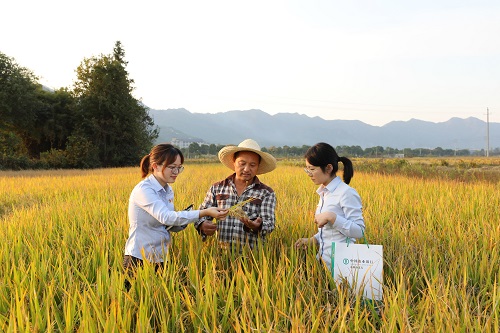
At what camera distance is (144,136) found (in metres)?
26.4

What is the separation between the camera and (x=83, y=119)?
77.6 feet

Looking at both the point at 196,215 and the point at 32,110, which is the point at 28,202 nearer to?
the point at 196,215

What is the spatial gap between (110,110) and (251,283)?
78.8ft

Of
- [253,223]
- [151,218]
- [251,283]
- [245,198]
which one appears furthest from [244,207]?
[251,283]

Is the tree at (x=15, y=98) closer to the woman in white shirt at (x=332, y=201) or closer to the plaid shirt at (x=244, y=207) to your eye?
the plaid shirt at (x=244, y=207)

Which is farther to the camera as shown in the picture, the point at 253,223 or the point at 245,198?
the point at 245,198

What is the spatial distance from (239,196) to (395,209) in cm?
262

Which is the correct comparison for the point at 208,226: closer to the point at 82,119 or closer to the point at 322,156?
the point at 322,156

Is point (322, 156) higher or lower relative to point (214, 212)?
higher

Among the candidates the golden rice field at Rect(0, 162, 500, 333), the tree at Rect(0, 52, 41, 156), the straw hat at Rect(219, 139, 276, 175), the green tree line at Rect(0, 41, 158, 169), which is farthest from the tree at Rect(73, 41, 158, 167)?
the straw hat at Rect(219, 139, 276, 175)

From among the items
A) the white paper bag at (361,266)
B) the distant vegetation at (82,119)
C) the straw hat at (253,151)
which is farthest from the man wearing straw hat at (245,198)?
the distant vegetation at (82,119)

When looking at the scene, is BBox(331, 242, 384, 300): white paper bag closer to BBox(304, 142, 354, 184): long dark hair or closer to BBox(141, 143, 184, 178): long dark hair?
BBox(304, 142, 354, 184): long dark hair

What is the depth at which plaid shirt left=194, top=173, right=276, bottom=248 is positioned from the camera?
2467 millimetres

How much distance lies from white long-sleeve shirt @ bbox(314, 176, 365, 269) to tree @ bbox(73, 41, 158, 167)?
76.9 ft
